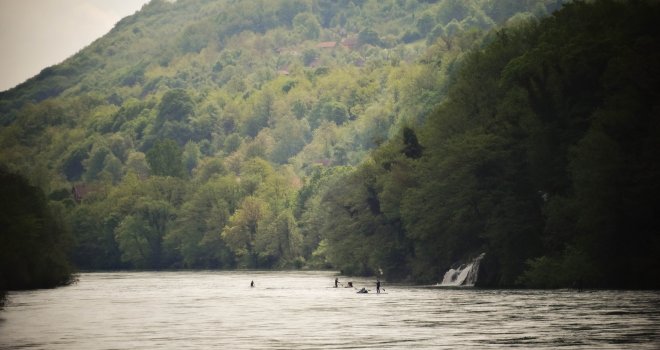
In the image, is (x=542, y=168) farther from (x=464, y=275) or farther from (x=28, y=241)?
(x=28, y=241)

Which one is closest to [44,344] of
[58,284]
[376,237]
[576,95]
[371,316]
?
[371,316]

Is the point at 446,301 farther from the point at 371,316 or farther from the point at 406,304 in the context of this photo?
the point at 371,316

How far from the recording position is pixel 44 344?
66.3 m

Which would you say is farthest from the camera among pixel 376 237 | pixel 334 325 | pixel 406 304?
pixel 376 237

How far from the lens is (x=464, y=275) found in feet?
394

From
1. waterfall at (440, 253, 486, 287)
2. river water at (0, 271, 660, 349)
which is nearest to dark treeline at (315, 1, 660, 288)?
waterfall at (440, 253, 486, 287)

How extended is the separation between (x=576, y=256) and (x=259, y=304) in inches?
1054

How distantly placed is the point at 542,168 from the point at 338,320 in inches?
1454

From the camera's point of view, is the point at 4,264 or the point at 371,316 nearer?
the point at 371,316

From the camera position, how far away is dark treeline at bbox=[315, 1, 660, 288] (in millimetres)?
94500

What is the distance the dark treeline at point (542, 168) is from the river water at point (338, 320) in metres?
6.02

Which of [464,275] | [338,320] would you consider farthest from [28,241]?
[338,320]

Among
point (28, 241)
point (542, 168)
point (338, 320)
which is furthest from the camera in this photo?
point (28, 241)

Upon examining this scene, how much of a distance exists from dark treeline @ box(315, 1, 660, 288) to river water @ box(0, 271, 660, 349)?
19.8 feet
